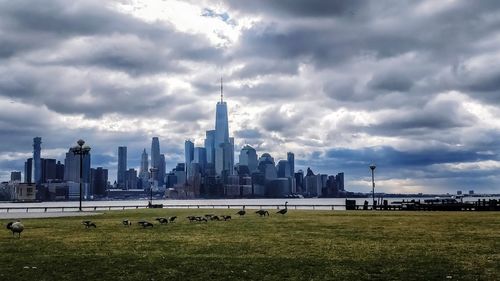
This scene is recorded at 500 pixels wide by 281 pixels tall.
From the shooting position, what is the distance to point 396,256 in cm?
2108

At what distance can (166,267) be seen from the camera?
60.3ft

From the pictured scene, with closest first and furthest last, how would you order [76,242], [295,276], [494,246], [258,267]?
1. [295,276]
2. [258,267]
3. [494,246]
4. [76,242]

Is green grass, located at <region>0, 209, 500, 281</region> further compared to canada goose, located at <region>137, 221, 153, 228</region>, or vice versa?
canada goose, located at <region>137, 221, 153, 228</region>

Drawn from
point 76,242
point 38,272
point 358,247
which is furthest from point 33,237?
point 358,247

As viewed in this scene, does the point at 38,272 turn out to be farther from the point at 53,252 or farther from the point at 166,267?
the point at 53,252

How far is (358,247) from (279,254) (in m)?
4.79

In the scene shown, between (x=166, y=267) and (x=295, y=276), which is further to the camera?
(x=166, y=267)

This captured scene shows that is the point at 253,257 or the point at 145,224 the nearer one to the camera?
the point at 253,257

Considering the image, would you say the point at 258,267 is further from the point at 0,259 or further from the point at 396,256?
the point at 0,259

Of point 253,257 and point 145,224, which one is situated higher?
point 253,257

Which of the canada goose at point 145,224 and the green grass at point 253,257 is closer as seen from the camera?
the green grass at point 253,257

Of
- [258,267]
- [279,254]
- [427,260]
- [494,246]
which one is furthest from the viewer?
[494,246]

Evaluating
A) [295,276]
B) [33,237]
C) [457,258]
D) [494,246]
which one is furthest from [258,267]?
[33,237]

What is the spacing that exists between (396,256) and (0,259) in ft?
53.1
